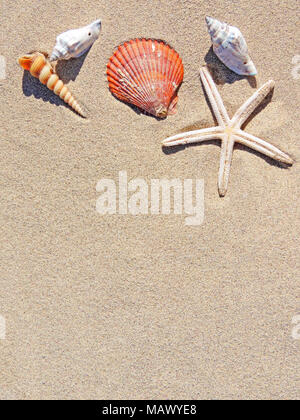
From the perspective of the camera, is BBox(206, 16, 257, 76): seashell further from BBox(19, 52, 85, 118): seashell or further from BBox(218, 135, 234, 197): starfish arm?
BBox(19, 52, 85, 118): seashell

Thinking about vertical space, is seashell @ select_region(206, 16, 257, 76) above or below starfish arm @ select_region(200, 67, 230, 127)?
above

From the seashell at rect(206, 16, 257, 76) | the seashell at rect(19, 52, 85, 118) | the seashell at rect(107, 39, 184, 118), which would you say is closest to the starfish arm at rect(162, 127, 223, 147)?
the seashell at rect(107, 39, 184, 118)

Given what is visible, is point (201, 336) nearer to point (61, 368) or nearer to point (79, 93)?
point (61, 368)

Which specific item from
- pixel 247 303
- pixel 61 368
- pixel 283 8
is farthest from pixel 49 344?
pixel 283 8

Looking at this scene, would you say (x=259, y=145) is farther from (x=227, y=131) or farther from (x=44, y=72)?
(x=44, y=72)

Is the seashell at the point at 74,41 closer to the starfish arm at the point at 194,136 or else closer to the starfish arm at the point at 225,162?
the starfish arm at the point at 194,136

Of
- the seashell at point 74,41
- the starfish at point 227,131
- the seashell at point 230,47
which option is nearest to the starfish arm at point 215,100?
the starfish at point 227,131

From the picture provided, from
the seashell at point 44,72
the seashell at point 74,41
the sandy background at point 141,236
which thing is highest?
the seashell at point 74,41

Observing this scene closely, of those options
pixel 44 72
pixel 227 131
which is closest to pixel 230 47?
pixel 227 131
